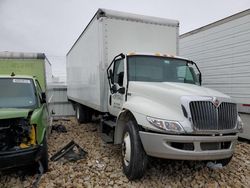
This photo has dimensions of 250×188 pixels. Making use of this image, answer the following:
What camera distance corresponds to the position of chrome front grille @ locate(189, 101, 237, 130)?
4.01 metres

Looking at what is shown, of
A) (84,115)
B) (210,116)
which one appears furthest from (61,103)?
(210,116)

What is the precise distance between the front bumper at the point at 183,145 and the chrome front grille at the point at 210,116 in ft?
0.61

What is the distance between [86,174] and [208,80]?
5669 millimetres

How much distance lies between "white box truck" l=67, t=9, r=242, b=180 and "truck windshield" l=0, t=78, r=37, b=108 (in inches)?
70.7

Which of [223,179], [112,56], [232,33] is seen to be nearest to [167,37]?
[112,56]

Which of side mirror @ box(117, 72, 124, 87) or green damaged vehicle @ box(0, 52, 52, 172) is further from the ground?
side mirror @ box(117, 72, 124, 87)

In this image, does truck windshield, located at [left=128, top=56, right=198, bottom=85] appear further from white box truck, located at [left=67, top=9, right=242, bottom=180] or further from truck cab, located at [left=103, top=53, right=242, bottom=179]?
truck cab, located at [left=103, top=53, right=242, bottom=179]

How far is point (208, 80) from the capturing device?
8.62 m

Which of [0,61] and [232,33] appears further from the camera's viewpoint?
[0,61]

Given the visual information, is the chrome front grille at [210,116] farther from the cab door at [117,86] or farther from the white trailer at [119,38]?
the white trailer at [119,38]

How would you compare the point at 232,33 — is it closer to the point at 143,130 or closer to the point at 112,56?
the point at 112,56

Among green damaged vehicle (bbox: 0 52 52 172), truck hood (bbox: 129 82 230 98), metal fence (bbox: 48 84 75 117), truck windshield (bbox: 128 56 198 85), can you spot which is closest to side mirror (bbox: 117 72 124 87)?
truck windshield (bbox: 128 56 198 85)

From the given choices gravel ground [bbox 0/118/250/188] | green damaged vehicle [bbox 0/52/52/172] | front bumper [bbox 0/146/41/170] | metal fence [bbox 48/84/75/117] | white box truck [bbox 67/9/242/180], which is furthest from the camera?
metal fence [bbox 48/84/75/117]

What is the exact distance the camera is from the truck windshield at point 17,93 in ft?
17.5
